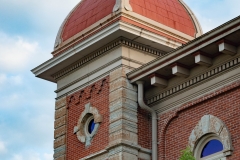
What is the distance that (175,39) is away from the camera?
71.5ft

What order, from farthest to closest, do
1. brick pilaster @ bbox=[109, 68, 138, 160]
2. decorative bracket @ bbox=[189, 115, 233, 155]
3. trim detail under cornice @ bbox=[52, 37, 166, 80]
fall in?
trim detail under cornice @ bbox=[52, 37, 166, 80], brick pilaster @ bbox=[109, 68, 138, 160], decorative bracket @ bbox=[189, 115, 233, 155]

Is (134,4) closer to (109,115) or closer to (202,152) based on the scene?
(109,115)

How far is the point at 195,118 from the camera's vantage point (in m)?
18.9

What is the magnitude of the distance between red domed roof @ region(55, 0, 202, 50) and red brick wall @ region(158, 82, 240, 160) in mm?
3026

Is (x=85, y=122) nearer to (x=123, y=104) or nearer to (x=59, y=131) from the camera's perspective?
(x=59, y=131)

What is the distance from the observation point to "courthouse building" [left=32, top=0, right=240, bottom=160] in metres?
18.2

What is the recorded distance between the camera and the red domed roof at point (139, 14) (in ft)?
70.5

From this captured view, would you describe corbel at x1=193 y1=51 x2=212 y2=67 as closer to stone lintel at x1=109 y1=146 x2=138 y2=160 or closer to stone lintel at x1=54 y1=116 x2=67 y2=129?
stone lintel at x1=109 y1=146 x2=138 y2=160

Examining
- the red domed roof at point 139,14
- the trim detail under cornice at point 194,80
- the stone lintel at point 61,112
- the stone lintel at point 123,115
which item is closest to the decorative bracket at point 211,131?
the trim detail under cornice at point 194,80

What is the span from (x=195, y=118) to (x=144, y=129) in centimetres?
192

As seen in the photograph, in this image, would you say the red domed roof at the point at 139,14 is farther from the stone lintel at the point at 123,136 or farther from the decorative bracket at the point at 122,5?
the stone lintel at the point at 123,136

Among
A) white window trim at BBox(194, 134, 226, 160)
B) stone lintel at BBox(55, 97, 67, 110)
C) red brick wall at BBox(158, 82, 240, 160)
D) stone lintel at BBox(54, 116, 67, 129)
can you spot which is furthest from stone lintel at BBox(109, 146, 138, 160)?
stone lintel at BBox(55, 97, 67, 110)

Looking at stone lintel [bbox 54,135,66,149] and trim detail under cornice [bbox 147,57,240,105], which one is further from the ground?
trim detail under cornice [bbox 147,57,240,105]

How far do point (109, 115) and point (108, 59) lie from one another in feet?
5.58
